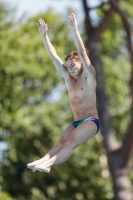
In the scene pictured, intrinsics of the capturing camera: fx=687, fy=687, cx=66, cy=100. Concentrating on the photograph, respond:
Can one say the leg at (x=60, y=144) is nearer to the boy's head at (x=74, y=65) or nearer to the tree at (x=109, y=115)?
the boy's head at (x=74, y=65)

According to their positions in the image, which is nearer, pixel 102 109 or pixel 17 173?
pixel 102 109

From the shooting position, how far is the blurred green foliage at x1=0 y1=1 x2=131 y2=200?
2077cm

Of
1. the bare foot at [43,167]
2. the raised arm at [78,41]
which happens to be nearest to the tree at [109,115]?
the raised arm at [78,41]

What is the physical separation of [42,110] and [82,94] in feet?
54.1

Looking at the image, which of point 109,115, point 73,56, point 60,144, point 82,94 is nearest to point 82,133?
point 60,144

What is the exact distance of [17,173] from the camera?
25609mm

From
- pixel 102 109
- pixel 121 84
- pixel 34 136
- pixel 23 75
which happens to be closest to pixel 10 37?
pixel 23 75

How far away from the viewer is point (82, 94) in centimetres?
835

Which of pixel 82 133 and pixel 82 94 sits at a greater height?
pixel 82 94

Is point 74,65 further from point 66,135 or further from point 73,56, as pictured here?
point 66,135

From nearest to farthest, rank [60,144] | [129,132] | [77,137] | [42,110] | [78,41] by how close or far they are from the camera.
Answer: [78,41]
[77,137]
[60,144]
[129,132]
[42,110]

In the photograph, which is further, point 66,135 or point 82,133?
point 66,135

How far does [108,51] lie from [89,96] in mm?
20344

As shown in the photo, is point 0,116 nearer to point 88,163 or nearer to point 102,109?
point 102,109
